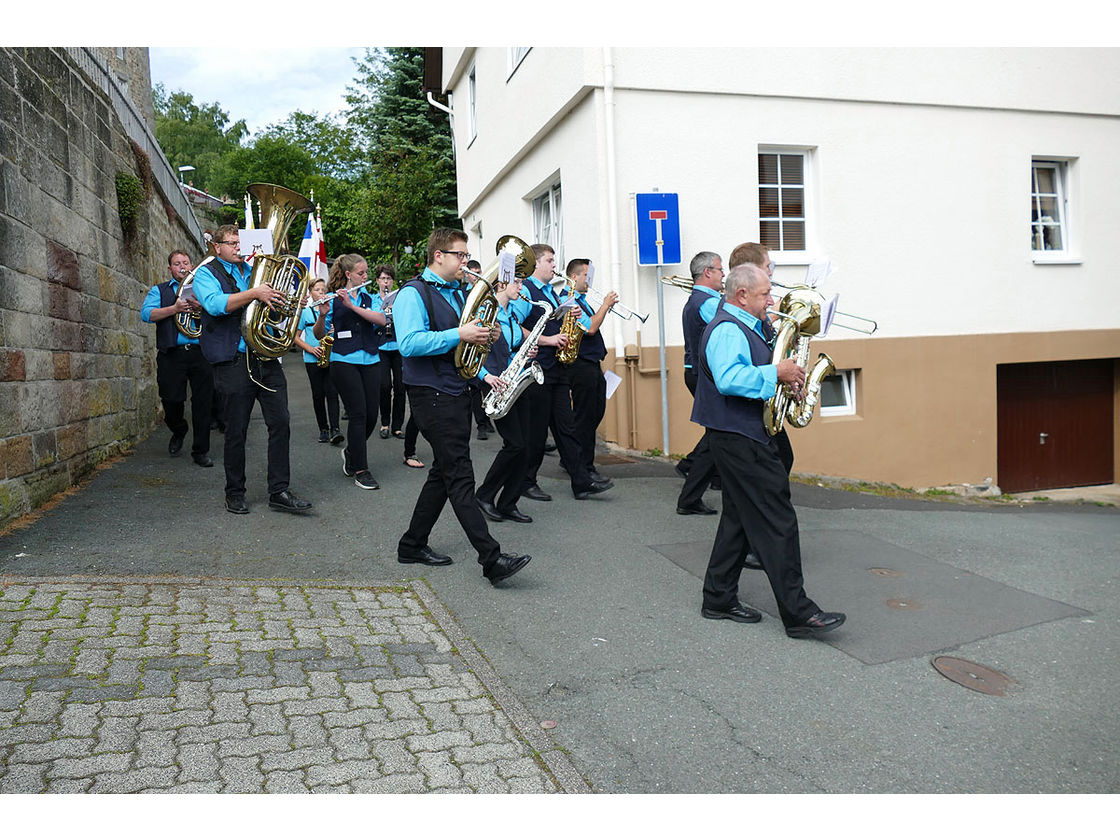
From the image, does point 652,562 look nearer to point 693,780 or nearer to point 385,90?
point 693,780

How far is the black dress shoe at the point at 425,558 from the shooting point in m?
5.83

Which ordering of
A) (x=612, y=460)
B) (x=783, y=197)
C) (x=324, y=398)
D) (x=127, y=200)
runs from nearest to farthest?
(x=127, y=200) → (x=612, y=460) → (x=324, y=398) → (x=783, y=197)

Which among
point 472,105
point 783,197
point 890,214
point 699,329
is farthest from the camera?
point 472,105

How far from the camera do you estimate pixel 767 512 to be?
4.61 meters

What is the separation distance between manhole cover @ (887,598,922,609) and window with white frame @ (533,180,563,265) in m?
8.14

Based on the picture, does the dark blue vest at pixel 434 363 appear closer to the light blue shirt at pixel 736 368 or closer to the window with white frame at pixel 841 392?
the light blue shirt at pixel 736 368

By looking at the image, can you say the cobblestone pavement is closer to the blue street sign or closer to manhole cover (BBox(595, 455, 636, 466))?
manhole cover (BBox(595, 455, 636, 466))

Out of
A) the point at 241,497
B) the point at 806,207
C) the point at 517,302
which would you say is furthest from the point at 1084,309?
the point at 241,497

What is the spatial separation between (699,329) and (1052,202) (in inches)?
348

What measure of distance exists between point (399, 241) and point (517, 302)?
19342mm

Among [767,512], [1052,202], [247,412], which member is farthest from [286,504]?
[1052,202]

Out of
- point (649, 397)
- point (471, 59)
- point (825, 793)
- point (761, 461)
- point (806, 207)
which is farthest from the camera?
point (471, 59)

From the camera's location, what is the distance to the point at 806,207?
11.3 meters

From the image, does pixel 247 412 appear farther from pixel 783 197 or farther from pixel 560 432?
pixel 783 197
